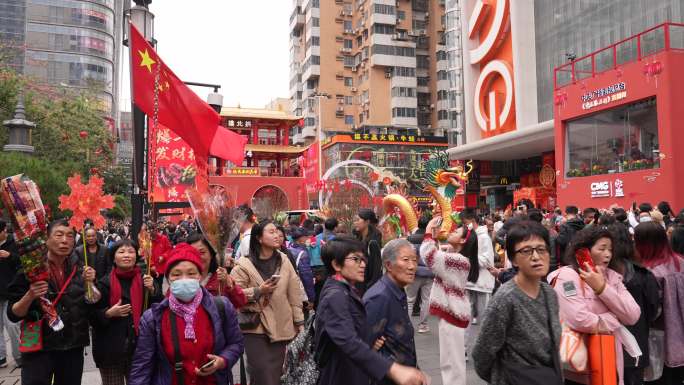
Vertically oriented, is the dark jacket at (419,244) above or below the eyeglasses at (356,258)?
below

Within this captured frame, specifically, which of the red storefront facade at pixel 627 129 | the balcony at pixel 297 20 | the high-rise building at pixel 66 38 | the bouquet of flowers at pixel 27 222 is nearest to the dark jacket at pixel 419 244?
the bouquet of flowers at pixel 27 222

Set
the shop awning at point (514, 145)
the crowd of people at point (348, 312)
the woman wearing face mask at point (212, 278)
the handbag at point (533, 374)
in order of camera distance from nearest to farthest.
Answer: the handbag at point (533, 374)
the crowd of people at point (348, 312)
the woman wearing face mask at point (212, 278)
the shop awning at point (514, 145)

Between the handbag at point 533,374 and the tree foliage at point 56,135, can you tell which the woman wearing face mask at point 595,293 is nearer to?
the handbag at point 533,374

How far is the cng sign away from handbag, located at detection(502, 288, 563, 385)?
84.6 feet

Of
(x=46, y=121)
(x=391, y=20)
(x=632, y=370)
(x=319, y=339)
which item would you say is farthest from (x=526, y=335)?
(x=391, y=20)

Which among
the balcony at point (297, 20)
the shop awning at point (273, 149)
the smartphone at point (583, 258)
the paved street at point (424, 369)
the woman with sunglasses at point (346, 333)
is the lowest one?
the paved street at point (424, 369)

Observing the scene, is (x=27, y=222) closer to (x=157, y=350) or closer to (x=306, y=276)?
(x=157, y=350)

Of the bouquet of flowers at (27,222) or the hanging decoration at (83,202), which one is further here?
the hanging decoration at (83,202)

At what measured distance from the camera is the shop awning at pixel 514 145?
23500mm

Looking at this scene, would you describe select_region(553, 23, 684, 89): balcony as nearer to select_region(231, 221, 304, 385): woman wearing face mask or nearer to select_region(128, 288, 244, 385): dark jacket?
select_region(231, 221, 304, 385): woman wearing face mask

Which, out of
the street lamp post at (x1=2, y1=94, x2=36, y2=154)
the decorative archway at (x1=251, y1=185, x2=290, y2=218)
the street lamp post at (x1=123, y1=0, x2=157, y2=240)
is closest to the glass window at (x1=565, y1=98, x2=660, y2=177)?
the street lamp post at (x1=123, y1=0, x2=157, y2=240)

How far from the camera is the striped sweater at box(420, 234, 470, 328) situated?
4.76 metres

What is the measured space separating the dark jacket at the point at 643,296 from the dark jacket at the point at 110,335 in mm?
3566

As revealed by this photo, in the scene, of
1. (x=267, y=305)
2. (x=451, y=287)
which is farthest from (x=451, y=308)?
(x=267, y=305)
